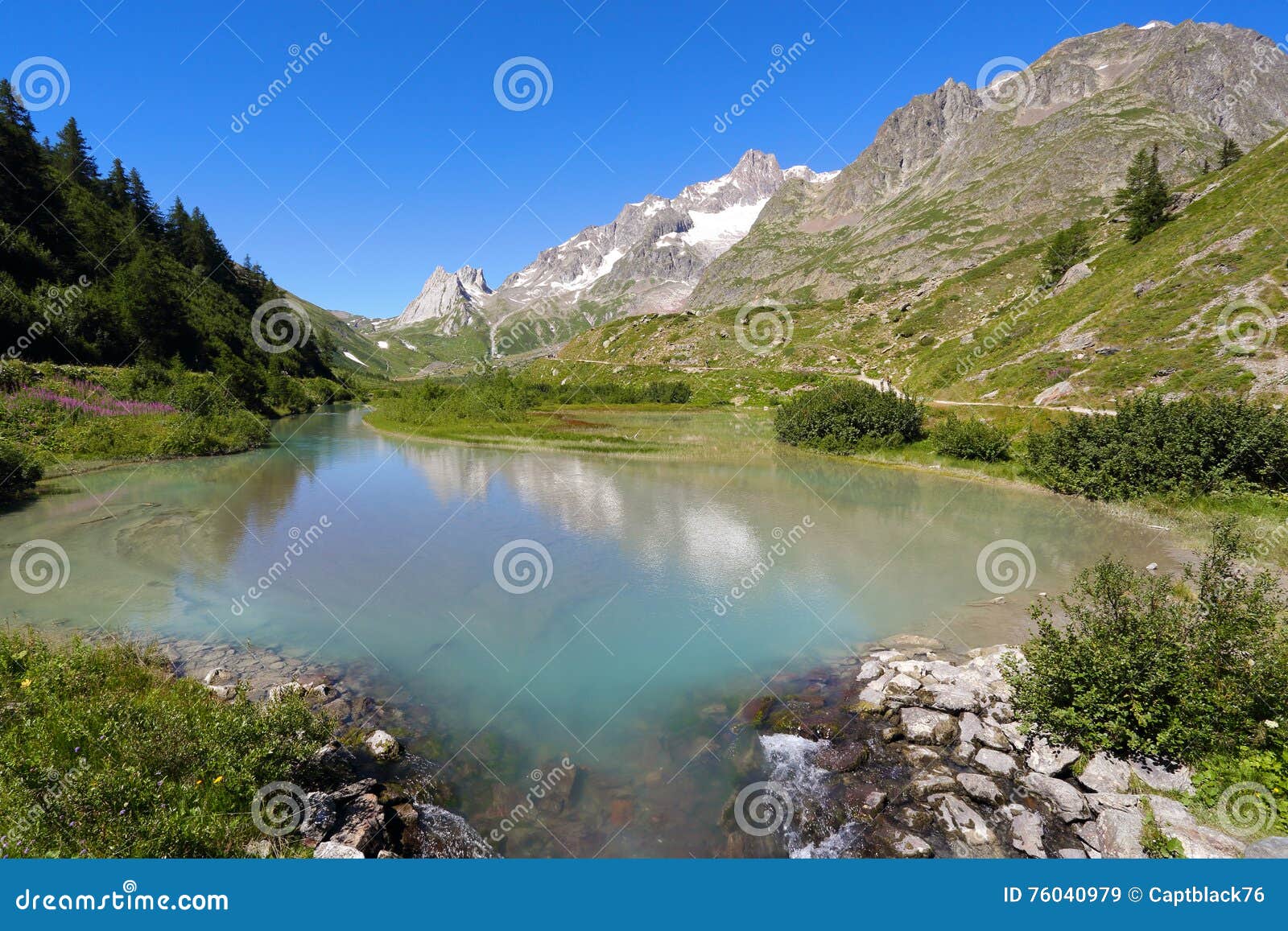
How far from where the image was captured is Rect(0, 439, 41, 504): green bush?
26.6 metres

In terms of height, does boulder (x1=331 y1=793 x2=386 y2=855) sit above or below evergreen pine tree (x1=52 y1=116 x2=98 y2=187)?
below

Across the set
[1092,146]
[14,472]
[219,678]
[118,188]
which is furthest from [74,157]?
[1092,146]

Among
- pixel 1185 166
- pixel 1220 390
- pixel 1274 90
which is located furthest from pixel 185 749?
pixel 1274 90

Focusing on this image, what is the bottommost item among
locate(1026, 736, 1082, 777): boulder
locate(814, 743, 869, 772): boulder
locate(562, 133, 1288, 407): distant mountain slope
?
locate(814, 743, 869, 772): boulder

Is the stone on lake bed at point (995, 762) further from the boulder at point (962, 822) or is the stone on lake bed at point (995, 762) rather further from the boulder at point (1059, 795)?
the boulder at point (962, 822)

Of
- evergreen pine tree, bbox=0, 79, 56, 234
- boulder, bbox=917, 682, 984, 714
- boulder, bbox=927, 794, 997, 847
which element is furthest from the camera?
evergreen pine tree, bbox=0, 79, 56, 234

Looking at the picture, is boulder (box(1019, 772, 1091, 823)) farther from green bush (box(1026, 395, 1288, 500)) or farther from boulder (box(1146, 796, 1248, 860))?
green bush (box(1026, 395, 1288, 500))

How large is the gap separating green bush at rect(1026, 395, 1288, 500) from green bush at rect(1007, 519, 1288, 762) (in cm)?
2117

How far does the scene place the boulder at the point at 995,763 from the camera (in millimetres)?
9688

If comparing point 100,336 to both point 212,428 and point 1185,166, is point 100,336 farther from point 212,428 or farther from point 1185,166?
point 1185,166

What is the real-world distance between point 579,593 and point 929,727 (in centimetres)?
1122

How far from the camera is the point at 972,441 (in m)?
40.3

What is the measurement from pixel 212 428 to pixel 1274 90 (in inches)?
12137

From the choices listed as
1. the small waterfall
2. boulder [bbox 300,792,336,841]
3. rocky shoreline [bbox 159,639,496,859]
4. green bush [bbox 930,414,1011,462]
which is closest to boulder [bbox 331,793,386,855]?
rocky shoreline [bbox 159,639,496,859]
